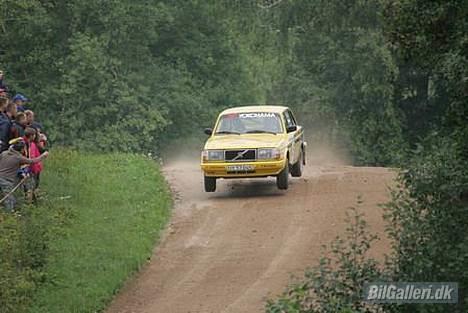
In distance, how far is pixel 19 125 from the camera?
16016 mm

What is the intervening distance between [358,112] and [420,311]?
110 ft

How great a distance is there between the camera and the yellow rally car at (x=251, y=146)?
1969cm

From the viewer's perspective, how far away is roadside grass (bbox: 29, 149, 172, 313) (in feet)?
42.5

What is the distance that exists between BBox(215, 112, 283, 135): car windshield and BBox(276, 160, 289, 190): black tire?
117 cm

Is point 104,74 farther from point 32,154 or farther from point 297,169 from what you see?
point 32,154

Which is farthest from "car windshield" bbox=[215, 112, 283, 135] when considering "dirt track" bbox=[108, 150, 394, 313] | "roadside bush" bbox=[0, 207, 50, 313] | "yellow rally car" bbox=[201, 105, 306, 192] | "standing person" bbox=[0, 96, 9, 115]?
"roadside bush" bbox=[0, 207, 50, 313]

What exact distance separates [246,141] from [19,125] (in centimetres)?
555

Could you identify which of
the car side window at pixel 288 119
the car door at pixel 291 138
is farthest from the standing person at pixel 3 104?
the car side window at pixel 288 119

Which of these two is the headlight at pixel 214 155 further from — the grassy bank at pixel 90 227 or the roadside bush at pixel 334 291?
the roadside bush at pixel 334 291

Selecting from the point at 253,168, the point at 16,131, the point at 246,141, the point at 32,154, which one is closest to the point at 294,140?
the point at 246,141

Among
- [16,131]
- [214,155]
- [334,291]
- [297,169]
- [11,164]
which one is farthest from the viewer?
[297,169]

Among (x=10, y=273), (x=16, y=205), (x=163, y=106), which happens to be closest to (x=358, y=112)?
(x=163, y=106)

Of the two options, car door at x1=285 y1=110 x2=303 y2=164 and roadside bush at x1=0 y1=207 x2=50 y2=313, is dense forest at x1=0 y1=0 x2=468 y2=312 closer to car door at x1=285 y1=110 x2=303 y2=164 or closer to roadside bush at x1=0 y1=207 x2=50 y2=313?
car door at x1=285 y1=110 x2=303 y2=164

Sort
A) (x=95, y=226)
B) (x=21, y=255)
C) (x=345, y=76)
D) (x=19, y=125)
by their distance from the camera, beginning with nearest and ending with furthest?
(x=21, y=255) < (x=19, y=125) < (x=95, y=226) < (x=345, y=76)
